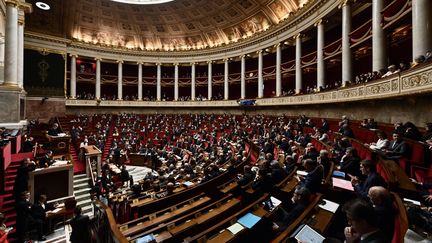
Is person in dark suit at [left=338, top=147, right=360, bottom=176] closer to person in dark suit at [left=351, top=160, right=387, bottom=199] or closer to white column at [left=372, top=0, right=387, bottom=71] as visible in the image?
person in dark suit at [left=351, top=160, right=387, bottom=199]

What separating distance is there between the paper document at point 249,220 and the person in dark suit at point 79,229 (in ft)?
11.3

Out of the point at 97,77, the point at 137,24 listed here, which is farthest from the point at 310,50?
the point at 97,77

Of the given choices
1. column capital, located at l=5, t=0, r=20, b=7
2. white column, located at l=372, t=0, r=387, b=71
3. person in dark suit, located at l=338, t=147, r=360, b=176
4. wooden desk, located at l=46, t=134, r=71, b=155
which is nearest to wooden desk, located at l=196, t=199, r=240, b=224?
person in dark suit, located at l=338, t=147, r=360, b=176

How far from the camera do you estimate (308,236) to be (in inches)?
86.7

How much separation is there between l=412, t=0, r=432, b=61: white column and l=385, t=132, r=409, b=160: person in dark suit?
4301 millimetres

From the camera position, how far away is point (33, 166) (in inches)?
294

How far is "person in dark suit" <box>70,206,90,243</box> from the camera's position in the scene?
4.47 meters

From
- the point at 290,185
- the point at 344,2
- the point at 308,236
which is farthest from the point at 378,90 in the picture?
the point at 308,236

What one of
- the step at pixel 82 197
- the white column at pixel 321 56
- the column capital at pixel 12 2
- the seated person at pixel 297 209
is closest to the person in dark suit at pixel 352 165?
the seated person at pixel 297 209

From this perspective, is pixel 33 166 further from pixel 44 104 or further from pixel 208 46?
pixel 208 46

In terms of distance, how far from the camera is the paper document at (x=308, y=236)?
7.02 ft

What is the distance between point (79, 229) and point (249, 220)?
3.64m

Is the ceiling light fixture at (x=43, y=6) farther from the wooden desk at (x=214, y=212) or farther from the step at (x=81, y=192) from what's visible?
the wooden desk at (x=214, y=212)

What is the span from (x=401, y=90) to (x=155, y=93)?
28.4 meters
